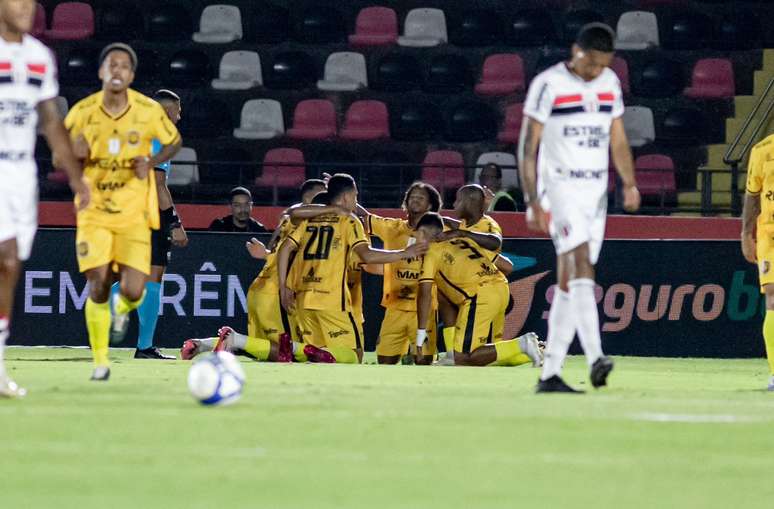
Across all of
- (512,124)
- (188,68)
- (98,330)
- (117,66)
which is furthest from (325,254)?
(188,68)

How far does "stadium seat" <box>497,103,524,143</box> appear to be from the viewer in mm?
22453

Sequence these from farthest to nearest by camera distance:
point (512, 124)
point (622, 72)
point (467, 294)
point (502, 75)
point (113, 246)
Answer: point (622, 72) → point (502, 75) → point (512, 124) → point (467, 294) → point (113, 246)

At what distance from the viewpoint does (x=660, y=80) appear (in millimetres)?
23422

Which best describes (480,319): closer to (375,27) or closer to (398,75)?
(398,75)

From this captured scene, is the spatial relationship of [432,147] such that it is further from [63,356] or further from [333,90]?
[63,356]

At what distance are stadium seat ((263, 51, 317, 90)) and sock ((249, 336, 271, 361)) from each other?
9.94m

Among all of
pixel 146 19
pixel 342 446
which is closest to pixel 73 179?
pixel 342 446

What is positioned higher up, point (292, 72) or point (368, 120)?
point (292, 72)

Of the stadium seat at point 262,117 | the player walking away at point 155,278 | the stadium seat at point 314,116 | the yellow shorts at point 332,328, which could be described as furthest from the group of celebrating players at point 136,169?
the stadium seat at point 314,116

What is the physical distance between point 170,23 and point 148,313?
10.5m

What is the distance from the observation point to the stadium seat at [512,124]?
22.5 meters

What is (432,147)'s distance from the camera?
22.9 metres

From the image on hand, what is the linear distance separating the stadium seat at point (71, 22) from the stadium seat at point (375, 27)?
12.9ft

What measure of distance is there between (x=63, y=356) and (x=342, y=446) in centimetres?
876
